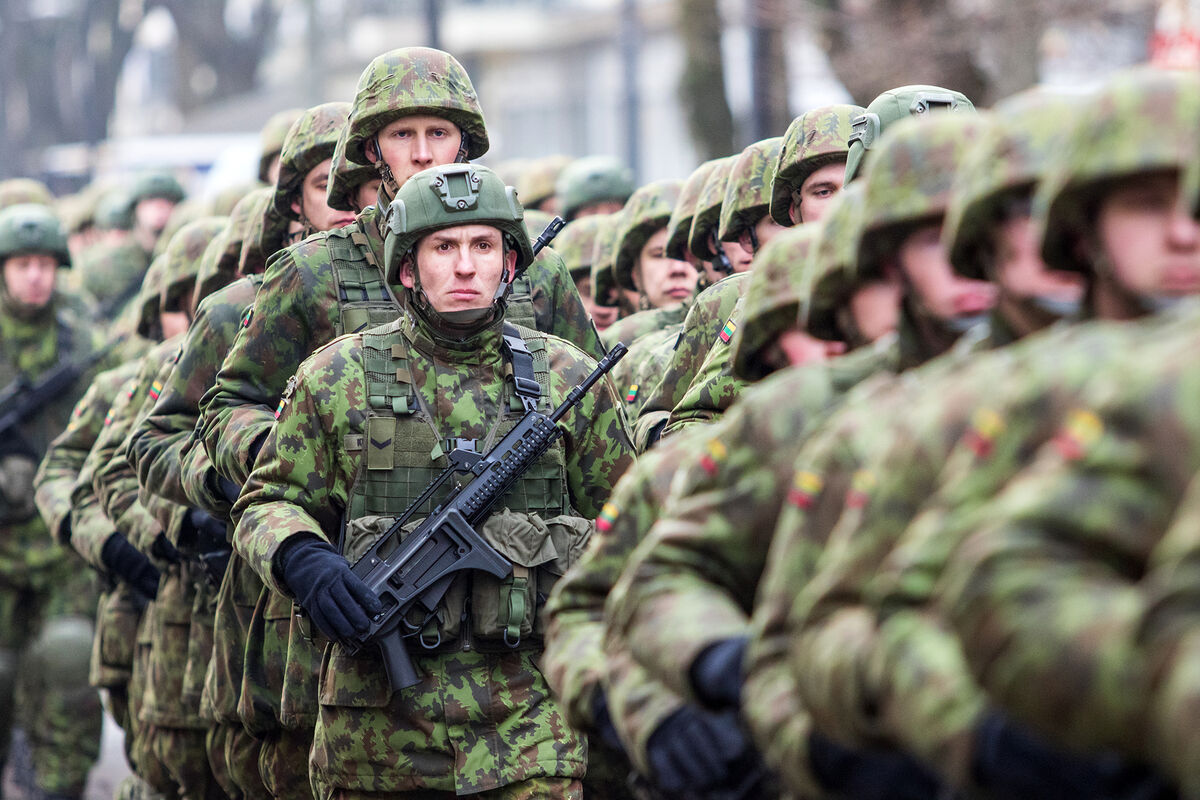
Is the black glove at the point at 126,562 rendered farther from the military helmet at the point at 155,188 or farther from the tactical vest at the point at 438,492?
the military helmet at the point at 155,188

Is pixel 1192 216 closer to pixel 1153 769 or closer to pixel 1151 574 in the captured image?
pixel 1151 574

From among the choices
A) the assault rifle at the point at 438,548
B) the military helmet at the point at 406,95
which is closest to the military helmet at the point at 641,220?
the military helmet at the point at 406,95

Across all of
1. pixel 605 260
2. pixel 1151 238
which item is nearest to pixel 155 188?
pixel 605 260

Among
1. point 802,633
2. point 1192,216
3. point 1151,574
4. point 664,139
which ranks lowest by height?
point 664,139

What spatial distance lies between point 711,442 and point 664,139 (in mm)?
46421

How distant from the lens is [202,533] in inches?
320

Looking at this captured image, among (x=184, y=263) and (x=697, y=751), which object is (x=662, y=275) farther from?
(x=697, y=751)

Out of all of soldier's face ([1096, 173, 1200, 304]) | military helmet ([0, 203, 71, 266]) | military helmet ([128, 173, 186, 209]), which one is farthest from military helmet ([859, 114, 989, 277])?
military helmet ([128, 173, 186, 209])

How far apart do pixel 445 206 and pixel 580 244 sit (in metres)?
4.79

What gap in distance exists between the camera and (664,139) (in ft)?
164

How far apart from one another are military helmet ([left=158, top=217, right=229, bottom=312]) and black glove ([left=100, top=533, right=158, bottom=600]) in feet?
4.05

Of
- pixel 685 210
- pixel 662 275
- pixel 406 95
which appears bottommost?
pixel 662 275

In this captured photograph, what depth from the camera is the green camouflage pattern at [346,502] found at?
5992 mm

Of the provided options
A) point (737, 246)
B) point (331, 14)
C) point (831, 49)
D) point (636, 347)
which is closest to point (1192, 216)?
point (737, 246)
